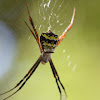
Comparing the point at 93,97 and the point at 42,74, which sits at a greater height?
the point at 42,74

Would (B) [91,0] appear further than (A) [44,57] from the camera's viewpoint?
Yes

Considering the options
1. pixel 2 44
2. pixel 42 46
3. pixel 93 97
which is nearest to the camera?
pixel 42 46

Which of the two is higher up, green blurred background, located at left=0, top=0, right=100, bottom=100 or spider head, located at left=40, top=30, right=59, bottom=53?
green blurred background, located at left=0, top=0, right=100, bottom=100

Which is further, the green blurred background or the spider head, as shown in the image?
the green blurred background

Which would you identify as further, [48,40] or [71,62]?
[71,62]

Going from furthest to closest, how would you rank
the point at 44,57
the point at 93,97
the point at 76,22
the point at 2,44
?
1. the point at 2,44
2. the point at 76,22
3. the point at 93,97
4. the point at 44,57

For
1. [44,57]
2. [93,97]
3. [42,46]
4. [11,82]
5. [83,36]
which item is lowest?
[42,46]

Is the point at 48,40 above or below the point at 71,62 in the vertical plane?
below

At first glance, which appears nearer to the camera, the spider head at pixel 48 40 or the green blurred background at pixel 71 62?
the spider head at pixel 48 40

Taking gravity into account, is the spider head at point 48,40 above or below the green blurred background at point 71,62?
below

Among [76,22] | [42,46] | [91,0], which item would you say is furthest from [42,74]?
[42,46]

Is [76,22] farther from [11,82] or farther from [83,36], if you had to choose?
[11,82]
